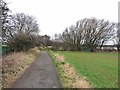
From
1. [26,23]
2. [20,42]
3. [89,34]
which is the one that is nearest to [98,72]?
[20,42]

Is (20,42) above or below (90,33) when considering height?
below

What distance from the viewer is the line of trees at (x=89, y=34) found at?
78.7 m

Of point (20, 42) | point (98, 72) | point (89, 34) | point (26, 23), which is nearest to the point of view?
point (98, 72)

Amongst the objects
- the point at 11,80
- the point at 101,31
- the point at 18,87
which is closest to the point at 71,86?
the point at 18,87

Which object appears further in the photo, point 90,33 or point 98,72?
point 90,33

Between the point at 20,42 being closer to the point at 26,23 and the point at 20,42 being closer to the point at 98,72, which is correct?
the point at 98,72

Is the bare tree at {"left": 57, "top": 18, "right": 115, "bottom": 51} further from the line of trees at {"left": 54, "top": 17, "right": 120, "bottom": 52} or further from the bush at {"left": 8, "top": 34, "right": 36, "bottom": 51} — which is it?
the bush at {"left": 8, "top": 34, "right": 36, "bottom": 51}

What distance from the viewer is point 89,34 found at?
8006 centimetres

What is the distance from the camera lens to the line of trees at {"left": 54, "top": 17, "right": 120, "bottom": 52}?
7869cm

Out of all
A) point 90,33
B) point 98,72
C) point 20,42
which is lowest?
point 98,72

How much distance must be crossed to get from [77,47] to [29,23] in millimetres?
19833

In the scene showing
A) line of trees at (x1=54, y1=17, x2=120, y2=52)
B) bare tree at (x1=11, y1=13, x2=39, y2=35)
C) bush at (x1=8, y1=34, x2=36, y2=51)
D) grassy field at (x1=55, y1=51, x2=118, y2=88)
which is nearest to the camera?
grassy field at (x1=55, y1=51, x2=118, y2=88)

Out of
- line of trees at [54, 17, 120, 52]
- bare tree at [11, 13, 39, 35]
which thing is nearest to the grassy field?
bare tree at [11, 13, 39, 35]

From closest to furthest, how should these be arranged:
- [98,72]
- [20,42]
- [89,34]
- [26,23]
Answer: [98,72], [20,42], [26,23], [89,34]
